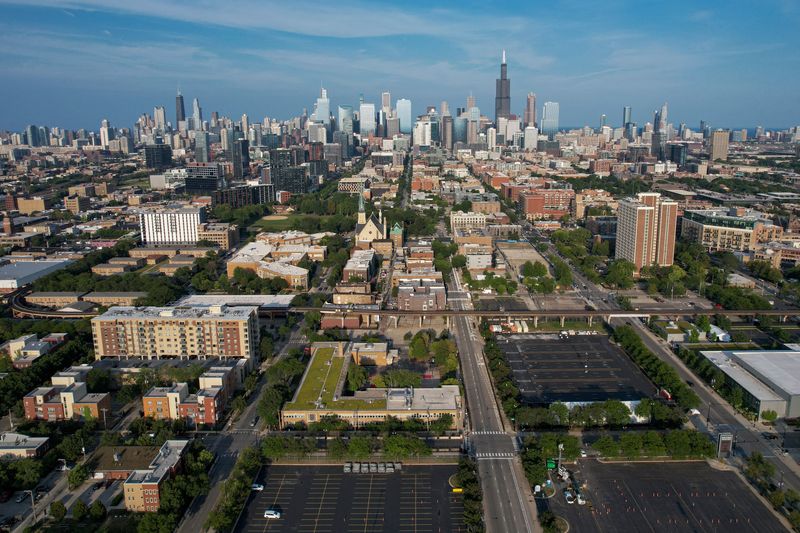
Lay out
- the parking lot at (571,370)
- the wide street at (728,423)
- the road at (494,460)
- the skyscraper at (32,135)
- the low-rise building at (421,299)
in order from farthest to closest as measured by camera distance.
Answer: the skyscraper at (32,135) < the low-rise building at (421,299) < the parking lot at (571,370) < the wide street at (728,423) < the road at (494,460)

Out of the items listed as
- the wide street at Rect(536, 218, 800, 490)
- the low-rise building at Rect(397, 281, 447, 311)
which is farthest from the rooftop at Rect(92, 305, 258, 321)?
the wide street at Rect(536, 218, 800, 490)

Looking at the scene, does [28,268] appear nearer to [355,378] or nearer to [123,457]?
[123,457]

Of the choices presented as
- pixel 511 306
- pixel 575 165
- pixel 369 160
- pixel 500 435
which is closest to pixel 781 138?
pixel 575 165

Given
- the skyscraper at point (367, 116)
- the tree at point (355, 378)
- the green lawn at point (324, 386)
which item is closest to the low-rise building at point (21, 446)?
the green lawn at point (324, 386)

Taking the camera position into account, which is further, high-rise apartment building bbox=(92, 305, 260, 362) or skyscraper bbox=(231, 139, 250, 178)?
skyscraper bbox=(231, 139, 250, 178)

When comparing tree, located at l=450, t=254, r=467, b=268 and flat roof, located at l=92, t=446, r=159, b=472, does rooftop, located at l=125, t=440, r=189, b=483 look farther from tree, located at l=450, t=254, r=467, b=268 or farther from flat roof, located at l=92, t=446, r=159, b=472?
tree, located at l=450, t=254, r=467, b=268

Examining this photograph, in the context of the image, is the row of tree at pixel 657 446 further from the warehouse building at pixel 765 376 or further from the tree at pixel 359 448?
the tree at pixel 359 448
